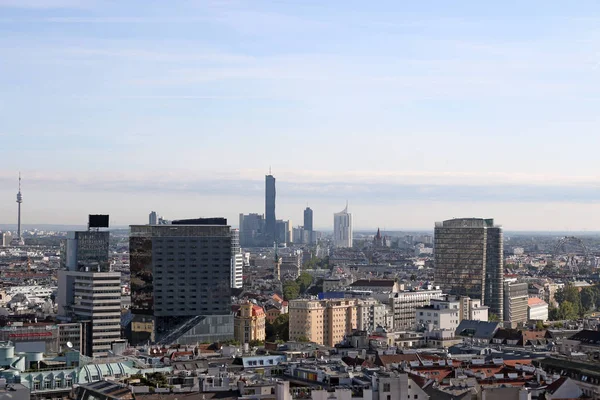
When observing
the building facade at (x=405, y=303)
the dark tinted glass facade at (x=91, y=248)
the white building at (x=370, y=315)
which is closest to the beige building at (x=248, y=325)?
the white building at (x=370, y=315)

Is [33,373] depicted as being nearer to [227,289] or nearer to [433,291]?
[227,289]

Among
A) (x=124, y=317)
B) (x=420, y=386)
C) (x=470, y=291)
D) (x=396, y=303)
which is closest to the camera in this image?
(x=420, y=386)

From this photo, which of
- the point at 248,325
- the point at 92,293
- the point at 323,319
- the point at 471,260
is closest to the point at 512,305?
the point at 471,260

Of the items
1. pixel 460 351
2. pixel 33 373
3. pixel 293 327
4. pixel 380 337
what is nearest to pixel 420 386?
pixel 33 373

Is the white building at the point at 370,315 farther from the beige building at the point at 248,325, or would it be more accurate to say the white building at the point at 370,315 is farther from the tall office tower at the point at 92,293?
the tall office tower at the point at 92,293

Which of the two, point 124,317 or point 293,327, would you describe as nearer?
point 293,327

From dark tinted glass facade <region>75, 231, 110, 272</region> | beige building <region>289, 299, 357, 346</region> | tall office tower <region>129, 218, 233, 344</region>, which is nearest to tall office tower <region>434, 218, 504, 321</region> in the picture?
beige building <region>289, 299, 357, 346</region>

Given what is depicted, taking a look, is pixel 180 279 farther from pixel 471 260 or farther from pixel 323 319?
pixel 471 260
